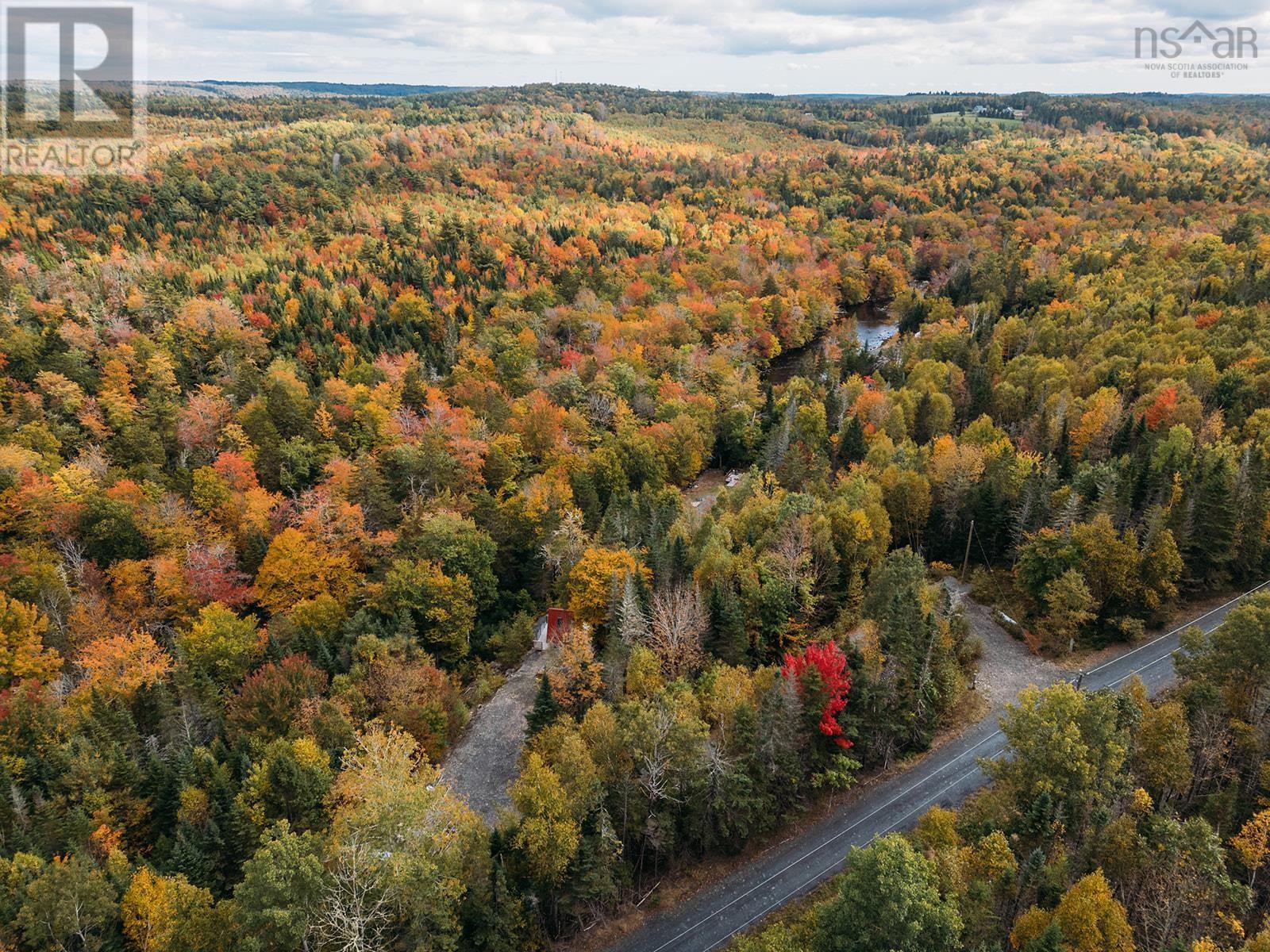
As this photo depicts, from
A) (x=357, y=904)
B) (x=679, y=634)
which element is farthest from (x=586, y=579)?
(x=357, y=904)

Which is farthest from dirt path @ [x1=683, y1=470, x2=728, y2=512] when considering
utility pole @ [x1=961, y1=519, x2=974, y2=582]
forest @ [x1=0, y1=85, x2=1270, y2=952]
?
utility pole @ [x1=961, y1=519, x2=974, y2=582]

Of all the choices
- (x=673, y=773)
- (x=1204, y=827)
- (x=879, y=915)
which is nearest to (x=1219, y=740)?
(x=1204, y=827)

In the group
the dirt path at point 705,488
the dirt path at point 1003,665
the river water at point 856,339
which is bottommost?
the dirt path at point 1003,665

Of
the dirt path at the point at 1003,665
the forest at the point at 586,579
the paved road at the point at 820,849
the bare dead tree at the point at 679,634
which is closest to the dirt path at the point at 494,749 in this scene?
the forest at the point at 586,579

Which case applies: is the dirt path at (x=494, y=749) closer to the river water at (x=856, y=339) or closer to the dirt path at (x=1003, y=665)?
the dirt path at (x=1003, y=665)

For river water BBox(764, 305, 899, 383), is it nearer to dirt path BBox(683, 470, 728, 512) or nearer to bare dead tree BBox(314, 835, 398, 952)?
dirt path BBox(683, 470, 728, 512)

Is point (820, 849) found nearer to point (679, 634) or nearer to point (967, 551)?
point (679, 634)
